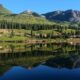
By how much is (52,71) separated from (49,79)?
14519 mm

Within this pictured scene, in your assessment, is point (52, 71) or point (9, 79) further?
point (52, 71)

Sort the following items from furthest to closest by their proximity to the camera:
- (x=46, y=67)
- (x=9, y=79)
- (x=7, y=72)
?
(x=46, y=67) → (x=7, y=72) → (x=9, y=79)

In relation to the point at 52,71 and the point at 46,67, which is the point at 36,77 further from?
the point at 46,67

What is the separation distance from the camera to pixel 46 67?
324 ft

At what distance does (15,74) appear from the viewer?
8369 centimetres

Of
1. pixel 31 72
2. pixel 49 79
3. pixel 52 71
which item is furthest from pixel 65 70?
pixel 49 79

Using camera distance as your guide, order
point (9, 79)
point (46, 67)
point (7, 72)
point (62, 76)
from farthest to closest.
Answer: point (46, 67) < point (7, 72) < point (62, 76) < point (9, 79)

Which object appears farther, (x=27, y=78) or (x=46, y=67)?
(x=46, y=67)

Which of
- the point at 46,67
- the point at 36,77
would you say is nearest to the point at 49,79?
the point at 36,77

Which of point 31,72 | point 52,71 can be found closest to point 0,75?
point 31,72

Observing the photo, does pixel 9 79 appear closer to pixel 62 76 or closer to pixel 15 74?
pixel 15 74

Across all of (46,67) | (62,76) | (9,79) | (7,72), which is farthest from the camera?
(46,67)

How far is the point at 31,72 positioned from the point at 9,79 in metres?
13.5

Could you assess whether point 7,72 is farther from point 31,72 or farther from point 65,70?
point 65,70
